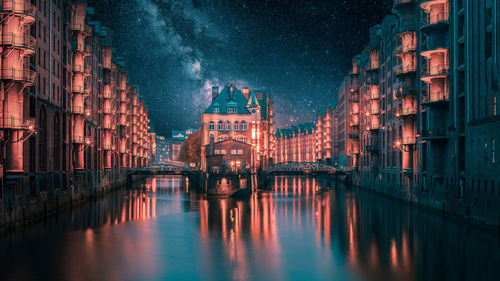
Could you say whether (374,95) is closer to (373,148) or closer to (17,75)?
(373,148)

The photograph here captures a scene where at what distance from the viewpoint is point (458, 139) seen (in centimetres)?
4806

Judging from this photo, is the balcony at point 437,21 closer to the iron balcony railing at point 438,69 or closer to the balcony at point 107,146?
the iron balcony railing at point 438,69

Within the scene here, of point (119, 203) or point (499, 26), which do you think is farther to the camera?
point (119, 203)

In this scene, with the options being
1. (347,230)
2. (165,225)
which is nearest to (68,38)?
(165,225)

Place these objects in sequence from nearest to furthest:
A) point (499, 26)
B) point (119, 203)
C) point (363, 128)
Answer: point (499, 26) < point (119, 203) < point (363, 128)

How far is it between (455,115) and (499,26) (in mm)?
11240

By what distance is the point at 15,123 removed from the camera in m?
39.3

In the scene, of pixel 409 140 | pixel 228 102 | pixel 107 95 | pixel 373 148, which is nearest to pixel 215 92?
pixel 228 102

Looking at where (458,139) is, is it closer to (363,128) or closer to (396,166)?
(396,166)

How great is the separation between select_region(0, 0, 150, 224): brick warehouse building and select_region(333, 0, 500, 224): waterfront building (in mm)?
35797

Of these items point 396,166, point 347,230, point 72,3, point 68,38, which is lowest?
point 347,230

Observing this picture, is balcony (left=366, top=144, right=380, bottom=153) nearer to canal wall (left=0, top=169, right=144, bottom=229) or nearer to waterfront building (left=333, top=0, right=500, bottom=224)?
waterfront building (left=333, top=0, right=500, bottom=224)

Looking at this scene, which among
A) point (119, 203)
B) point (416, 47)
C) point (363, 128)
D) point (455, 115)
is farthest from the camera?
point (363, 128)

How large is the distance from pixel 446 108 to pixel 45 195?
40.0 meters
